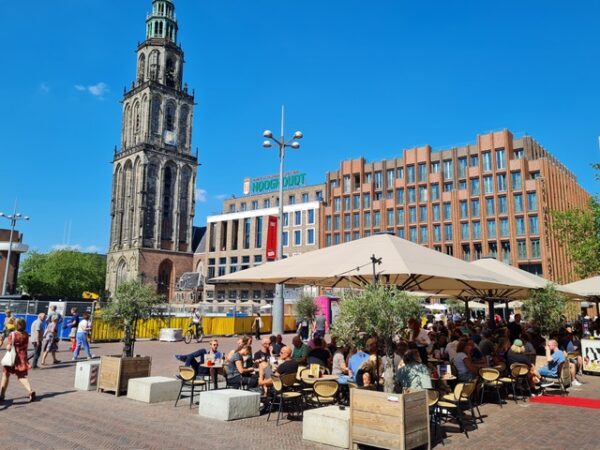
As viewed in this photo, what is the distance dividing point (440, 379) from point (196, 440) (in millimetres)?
4152

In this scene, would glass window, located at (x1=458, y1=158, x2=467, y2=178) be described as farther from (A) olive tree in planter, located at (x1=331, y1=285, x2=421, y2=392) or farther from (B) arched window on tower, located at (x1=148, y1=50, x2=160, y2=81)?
(A) olive tree in planter, located at (x1=331, y1=285, x2=421, y2=392)

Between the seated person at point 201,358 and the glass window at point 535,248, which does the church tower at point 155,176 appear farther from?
the seated person at point 201,358

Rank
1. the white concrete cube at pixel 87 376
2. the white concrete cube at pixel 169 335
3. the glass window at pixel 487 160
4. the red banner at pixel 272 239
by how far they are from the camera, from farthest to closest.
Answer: the glass window at pixel 487 160 < the white concrete cube at pixel 169 335 < the red banner at pixel 272 239 < the white concrete cube at pixel 87 376

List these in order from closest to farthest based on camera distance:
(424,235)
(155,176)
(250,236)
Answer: (424,235), (250,236), (155,176)

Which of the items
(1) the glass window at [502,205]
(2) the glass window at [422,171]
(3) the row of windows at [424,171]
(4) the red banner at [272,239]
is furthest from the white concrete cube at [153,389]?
(2) the glass window at [422,171]

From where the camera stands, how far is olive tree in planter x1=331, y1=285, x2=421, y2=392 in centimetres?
666

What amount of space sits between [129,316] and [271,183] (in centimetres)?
6068

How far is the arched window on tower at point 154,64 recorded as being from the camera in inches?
3081

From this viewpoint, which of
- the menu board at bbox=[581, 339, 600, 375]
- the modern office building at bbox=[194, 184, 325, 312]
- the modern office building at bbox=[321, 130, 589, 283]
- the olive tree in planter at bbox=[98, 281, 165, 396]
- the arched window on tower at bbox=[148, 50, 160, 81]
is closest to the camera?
the olive tree in planter at bbox=[98, 281, 165, 396]

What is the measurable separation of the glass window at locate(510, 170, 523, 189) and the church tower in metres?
47.8

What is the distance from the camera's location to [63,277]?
250ft

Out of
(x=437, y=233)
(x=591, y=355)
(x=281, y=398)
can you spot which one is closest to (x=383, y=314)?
(x=281, y=398)

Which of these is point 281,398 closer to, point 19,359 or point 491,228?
point 19,359

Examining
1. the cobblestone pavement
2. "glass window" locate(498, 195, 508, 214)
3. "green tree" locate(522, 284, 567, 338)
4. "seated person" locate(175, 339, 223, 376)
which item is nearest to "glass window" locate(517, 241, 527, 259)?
"glass window" locate(498, 195, 508, 214)
